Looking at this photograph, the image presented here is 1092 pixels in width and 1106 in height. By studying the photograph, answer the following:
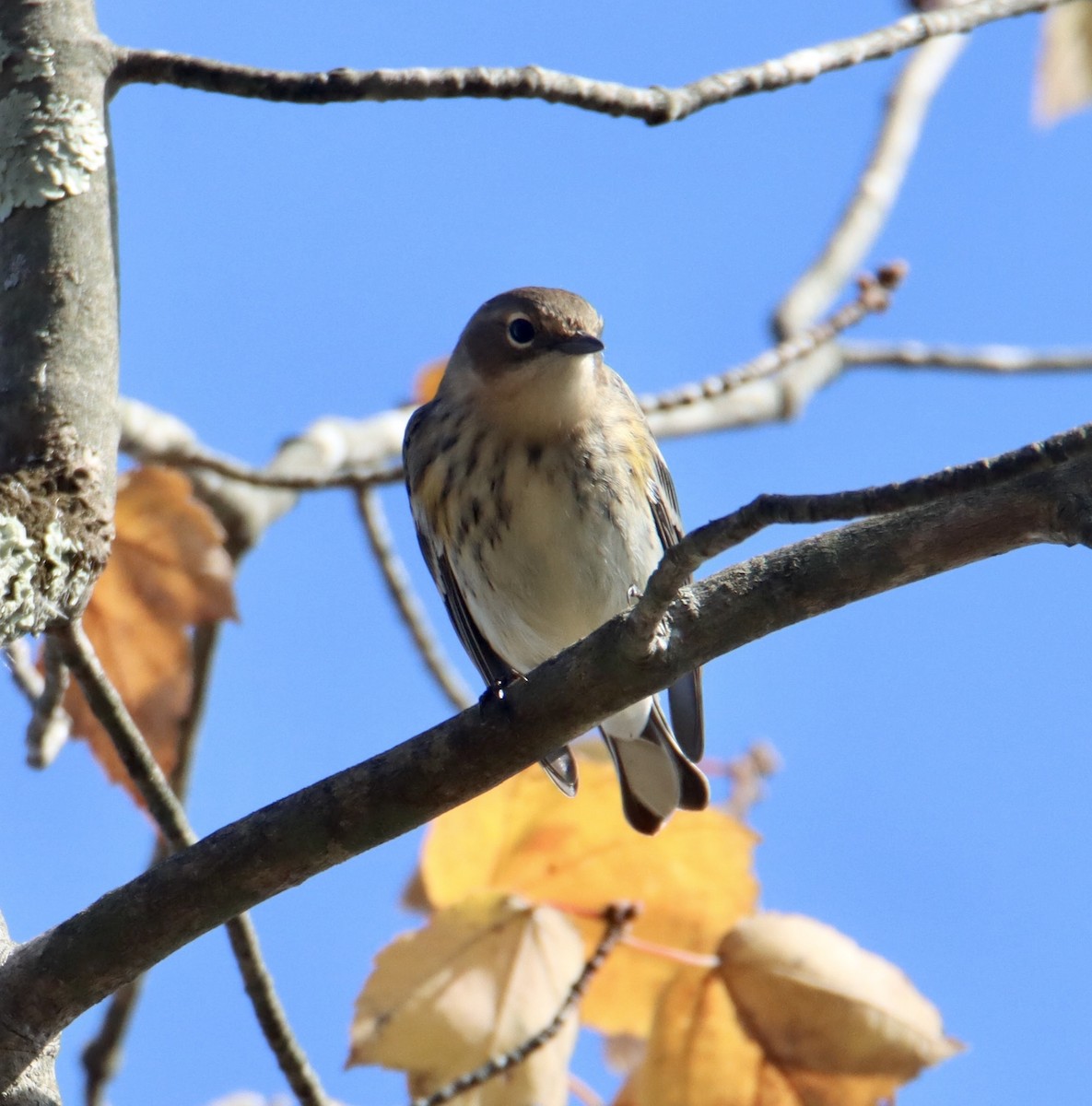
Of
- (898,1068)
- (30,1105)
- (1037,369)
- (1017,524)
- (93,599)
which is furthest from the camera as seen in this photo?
(1037,369)

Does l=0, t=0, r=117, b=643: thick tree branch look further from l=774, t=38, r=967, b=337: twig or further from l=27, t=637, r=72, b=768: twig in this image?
l=774, t=38, r=967, b=337: twig

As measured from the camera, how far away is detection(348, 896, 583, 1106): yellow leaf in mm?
3738

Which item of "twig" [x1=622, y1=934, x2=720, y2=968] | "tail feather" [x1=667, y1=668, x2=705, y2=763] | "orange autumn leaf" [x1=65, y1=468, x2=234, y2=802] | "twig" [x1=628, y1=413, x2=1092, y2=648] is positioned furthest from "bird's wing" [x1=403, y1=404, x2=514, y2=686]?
"twig" [x1=628, y1=413, x2=1092, y2=648]

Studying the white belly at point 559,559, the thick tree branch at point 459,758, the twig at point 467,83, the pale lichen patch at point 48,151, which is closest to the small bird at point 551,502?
the white belly at point 559,559

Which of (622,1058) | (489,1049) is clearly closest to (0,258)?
(489,1049)

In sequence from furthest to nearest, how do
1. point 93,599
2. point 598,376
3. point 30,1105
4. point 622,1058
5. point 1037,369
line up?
1. point 1037,369
2. point 622,1058
3. point 598,376
4. point 93,599
5. point 30,1105

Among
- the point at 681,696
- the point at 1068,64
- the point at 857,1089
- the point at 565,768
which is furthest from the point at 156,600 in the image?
the point at 1068,64

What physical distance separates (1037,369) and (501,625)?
3.21 metres

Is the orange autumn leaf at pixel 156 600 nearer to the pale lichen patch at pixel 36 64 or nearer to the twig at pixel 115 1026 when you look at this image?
the twig at pixel 115 1026

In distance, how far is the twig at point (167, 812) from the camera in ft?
10.5

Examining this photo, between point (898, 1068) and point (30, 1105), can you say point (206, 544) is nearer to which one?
point (30, 1105)

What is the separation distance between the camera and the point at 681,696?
17.9ft

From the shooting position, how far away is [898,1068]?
3744 mm

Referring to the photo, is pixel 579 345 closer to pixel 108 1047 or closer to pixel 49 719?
pixel 49 719
